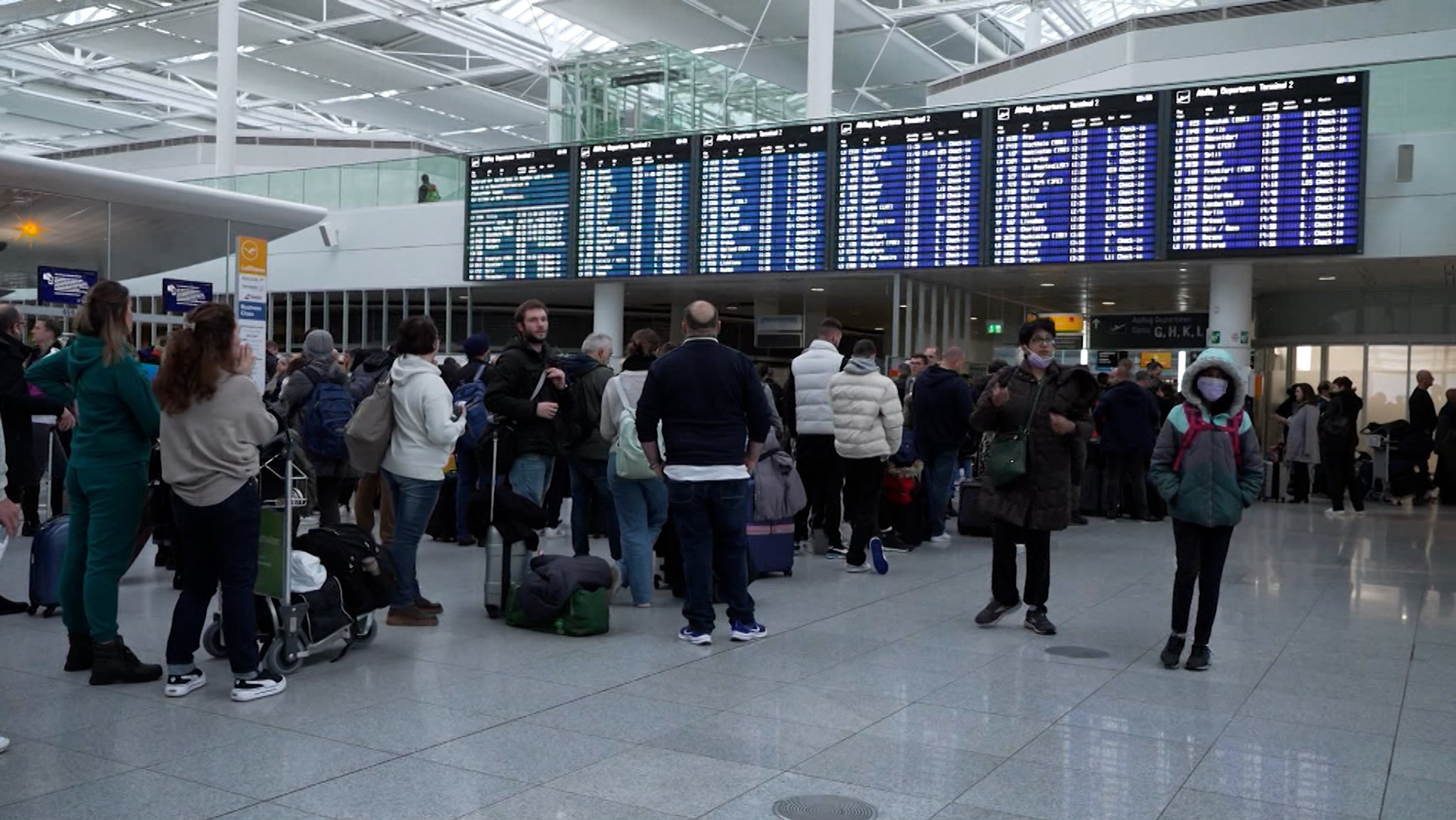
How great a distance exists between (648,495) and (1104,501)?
25.2 ft

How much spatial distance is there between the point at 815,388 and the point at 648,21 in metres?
18.3

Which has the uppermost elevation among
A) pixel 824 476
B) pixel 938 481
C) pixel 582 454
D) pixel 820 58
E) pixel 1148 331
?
pixel 820 58

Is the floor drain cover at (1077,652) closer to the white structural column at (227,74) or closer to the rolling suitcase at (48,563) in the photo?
the rolling suitcase at (48,563)

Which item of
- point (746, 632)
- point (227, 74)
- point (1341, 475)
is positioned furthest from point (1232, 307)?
point (227, 74)

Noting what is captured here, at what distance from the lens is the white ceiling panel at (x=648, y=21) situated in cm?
2459

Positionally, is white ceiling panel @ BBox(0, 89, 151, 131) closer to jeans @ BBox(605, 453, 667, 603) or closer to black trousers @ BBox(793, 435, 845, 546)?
black trousers @ BBox(793, 435, 845, 546)

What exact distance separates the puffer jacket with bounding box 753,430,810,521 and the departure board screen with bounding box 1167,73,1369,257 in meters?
7.33

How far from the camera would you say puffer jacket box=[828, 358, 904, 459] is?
8.77m

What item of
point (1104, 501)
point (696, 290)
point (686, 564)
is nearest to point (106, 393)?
point (686, 564)

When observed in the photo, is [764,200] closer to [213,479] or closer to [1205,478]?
[1205,478]

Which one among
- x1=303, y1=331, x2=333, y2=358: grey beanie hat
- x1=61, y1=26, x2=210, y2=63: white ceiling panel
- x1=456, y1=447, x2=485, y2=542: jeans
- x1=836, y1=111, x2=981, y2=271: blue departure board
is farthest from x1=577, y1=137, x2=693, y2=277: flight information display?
x1=61, y1=26, x2=210, y2=63: white ceiling panel

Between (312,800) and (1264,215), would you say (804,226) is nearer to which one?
(1264,215)

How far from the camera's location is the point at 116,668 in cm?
512

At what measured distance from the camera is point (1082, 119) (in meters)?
14.1
